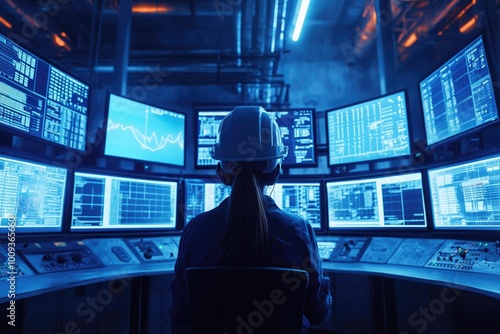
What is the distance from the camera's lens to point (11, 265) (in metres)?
1.33

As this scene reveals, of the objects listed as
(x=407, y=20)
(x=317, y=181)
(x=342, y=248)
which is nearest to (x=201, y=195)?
(x=317, y=181)

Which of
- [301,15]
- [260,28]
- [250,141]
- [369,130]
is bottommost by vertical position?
[250,141]

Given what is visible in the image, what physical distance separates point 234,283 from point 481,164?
135 cm

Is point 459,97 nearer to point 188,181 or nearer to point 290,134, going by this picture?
point 290,134

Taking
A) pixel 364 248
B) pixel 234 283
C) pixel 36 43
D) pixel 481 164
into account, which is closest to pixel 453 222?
pixel 481 164

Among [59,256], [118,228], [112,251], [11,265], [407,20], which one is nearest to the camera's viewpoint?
[11,265]

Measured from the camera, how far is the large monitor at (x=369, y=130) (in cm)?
197

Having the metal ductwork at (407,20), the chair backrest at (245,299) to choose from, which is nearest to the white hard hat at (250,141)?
the chair backrest at (245,299)

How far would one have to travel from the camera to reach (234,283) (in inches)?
28.3

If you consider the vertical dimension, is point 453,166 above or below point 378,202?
above

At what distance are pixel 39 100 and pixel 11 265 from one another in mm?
818

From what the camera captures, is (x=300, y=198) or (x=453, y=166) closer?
(x=453, y=166)

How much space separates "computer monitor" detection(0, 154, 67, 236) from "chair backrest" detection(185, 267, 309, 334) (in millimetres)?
1122

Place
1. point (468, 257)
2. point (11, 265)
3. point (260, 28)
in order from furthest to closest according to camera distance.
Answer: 1. point (260, 28)
2. point (468, 257)
3. point (11, 265)
